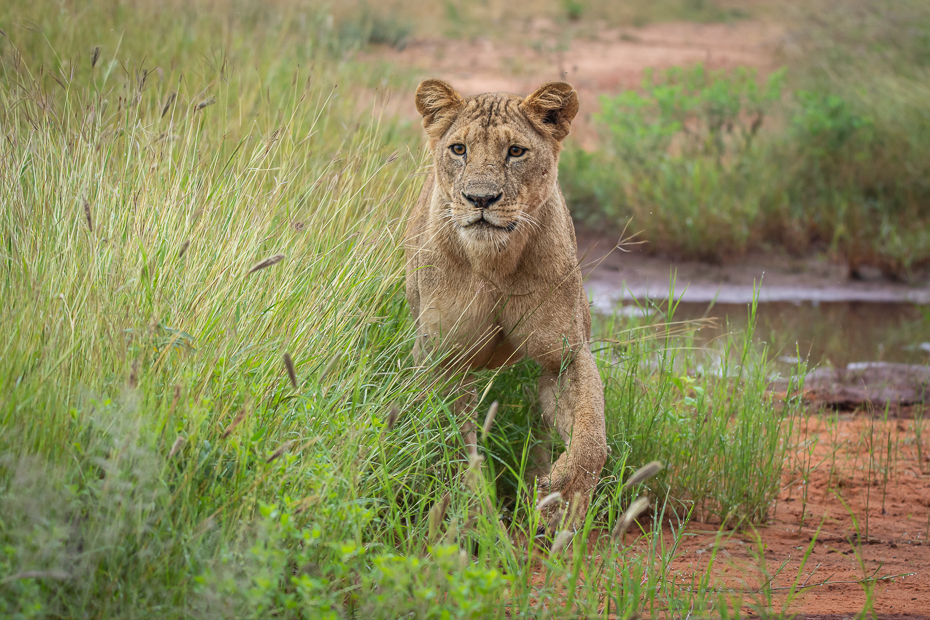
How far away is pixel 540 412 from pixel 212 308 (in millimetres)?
1845

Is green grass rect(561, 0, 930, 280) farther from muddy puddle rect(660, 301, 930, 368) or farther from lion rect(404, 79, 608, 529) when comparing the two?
lion rect(404, 79, 608, 529)

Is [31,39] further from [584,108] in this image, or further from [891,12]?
[891,12]

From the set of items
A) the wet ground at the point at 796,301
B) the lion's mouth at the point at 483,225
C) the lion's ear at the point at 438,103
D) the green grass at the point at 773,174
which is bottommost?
the wet ground at the point at 796,301

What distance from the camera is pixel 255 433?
2906 mm

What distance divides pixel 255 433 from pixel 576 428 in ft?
4.58

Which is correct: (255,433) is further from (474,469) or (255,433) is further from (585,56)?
(585,56)

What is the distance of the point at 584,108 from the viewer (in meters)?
15.4

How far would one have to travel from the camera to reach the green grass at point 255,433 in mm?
2451

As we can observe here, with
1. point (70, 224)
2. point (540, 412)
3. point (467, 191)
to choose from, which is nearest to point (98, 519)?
point (70, 224)

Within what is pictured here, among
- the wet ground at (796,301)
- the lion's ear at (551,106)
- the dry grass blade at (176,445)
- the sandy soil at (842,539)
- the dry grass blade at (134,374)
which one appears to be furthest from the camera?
the wet ground at (796,301)

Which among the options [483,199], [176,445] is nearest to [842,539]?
[483,199]

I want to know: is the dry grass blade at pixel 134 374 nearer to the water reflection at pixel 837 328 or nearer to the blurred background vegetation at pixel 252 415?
the blurred background vegetation at pixel 252 415

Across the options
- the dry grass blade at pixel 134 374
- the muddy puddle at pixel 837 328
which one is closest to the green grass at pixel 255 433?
the dry grass blade at pixel 134 374

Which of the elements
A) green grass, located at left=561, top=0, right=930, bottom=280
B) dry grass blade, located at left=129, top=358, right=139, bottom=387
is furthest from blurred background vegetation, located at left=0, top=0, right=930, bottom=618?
green grass, located at left=561, top=0, right=930, bottom=280
